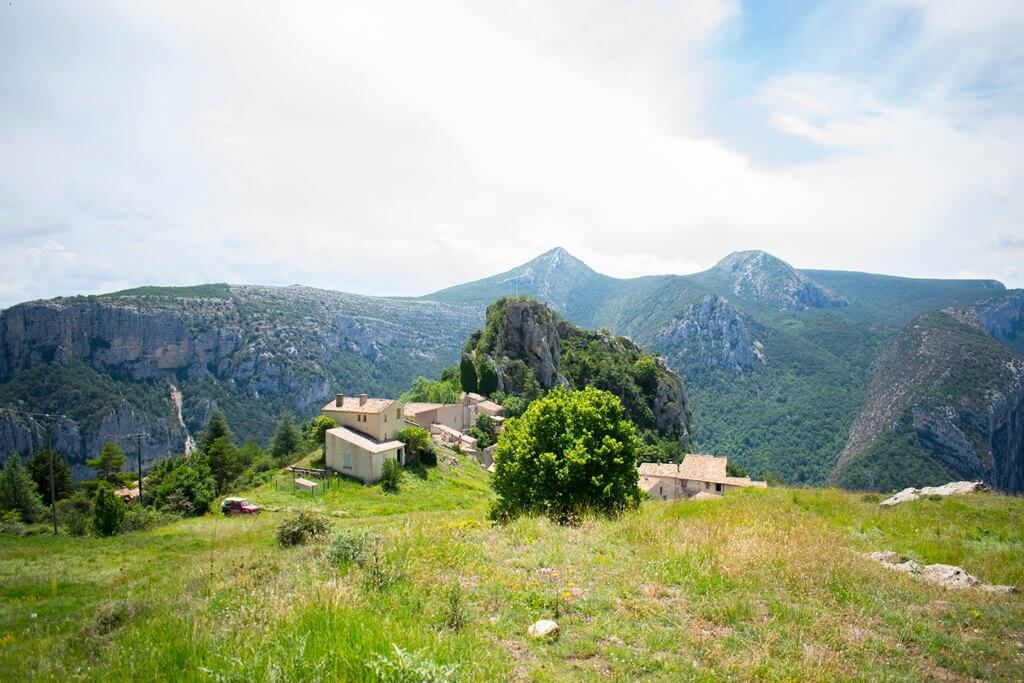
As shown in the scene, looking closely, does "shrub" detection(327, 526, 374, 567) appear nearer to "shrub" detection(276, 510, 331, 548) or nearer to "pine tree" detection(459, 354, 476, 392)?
"shrub" detection(276, 510, 331, 548)

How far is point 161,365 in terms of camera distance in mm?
139000

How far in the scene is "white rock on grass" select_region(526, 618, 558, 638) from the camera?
5711 mm

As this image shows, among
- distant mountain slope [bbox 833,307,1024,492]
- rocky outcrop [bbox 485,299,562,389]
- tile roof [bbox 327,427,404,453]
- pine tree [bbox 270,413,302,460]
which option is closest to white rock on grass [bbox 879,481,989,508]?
tile roof [bbox 327,427,404,453]

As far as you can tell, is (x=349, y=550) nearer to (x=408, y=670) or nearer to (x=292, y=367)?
(x=408, y=670)

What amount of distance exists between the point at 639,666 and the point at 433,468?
37.6 metres

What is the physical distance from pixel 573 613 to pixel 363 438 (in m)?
34.5

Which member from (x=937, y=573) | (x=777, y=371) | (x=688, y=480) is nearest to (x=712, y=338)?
(x=777, y=371)

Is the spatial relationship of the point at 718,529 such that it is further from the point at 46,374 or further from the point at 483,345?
the point at 46,374

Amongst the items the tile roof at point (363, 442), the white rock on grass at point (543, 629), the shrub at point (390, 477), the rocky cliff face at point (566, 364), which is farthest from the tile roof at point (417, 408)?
the white rock on grass at point (543, 629)

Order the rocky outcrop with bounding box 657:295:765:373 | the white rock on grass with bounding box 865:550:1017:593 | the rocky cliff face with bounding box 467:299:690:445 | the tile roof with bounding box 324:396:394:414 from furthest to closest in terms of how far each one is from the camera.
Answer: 1. the rocky outcrop with bounding box 657:295:765:373
2. the rocky cliff face with bounding box 467:299:690:445
3. the tile roof with bounding box 324:396:394:414
4. the white rock on grass with bounding box 865:550:1017:593

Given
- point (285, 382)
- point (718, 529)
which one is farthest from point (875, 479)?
point (285, 382)

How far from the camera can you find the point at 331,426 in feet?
133

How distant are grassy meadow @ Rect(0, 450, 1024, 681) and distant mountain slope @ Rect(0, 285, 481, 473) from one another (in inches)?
4962

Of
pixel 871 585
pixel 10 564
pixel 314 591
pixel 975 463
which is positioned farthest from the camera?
pixel 975 463
